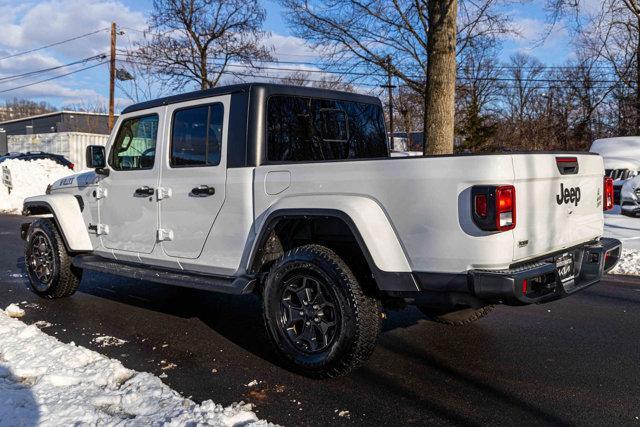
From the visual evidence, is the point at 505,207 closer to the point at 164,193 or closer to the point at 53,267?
the point at 164,193

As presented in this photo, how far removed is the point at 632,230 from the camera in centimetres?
1096

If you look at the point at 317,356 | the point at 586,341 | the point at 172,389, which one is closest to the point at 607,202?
the point at 586,341

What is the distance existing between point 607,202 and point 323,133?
7.69 ft

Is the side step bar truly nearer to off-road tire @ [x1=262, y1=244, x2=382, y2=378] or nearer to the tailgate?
off-road tire @ [x1=262, y1=244, x2=382, y2=378]

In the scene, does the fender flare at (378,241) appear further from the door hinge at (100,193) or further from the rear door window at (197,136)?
the door hinge at (100,193)

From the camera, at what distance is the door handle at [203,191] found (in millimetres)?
4461

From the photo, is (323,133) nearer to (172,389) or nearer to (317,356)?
(317,356)

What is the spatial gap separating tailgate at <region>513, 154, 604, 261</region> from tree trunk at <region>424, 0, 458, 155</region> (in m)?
5.75

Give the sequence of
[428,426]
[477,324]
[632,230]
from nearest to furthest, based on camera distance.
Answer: [428,426] < [477,324] < [632,230]

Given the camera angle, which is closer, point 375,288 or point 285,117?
point 375,288

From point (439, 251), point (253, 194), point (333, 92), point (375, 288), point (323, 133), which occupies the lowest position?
point (375, 288)

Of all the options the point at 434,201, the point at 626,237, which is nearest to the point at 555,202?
the point at 434,201

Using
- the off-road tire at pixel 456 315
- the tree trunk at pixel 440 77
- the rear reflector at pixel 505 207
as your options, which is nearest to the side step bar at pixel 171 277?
the off-road tire at pixel 456 315

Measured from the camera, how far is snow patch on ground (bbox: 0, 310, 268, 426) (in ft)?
10.4
